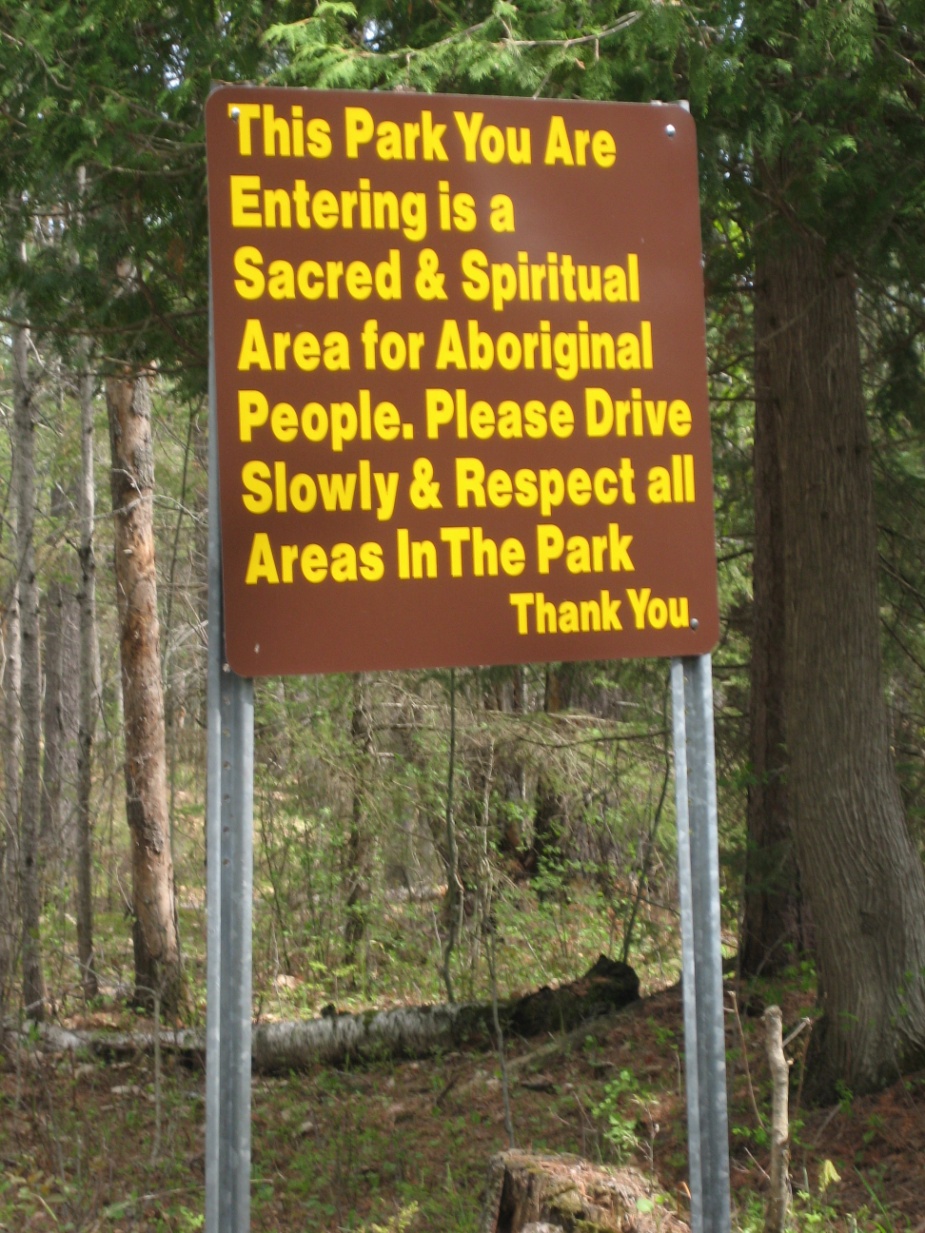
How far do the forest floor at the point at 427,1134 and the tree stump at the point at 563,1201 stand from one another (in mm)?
554

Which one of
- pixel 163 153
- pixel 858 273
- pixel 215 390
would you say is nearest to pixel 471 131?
pixel 215 390

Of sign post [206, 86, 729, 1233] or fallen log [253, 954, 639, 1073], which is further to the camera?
fallen log [253, 954, 639, 1073]

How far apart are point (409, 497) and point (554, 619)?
1.59 ft

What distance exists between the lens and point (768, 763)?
25.5ft

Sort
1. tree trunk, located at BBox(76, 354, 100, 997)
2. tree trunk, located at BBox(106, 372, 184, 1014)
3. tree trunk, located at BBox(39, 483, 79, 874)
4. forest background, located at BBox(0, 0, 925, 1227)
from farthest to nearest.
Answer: tree trunk, located at BBox(39, 483, 79, 874) → tree trunk, located at BBox(106, 372, 184, 1014) → tree trunk, located at BBox(76, 354, 100, 997) → forest background, located at BBox(0, 0, 925, 1227)

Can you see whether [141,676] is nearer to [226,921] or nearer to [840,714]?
[840,714]

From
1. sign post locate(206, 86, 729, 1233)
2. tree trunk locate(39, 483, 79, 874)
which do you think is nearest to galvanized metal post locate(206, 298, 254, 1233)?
sign post locate(206, 86, 729, 1233)

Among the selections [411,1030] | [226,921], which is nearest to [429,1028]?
[411,1030]

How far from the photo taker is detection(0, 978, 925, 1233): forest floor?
517 cm

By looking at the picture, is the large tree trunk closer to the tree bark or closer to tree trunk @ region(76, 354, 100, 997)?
the tree bark

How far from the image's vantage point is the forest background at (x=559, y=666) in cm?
467

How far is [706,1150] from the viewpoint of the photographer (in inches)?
118

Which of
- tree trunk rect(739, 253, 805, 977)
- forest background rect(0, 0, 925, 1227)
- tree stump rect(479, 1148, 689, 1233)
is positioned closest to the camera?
tree stump rect(479, 1148, 689, 1233)

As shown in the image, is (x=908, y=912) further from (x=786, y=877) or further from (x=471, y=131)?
(x=471, y=131)
